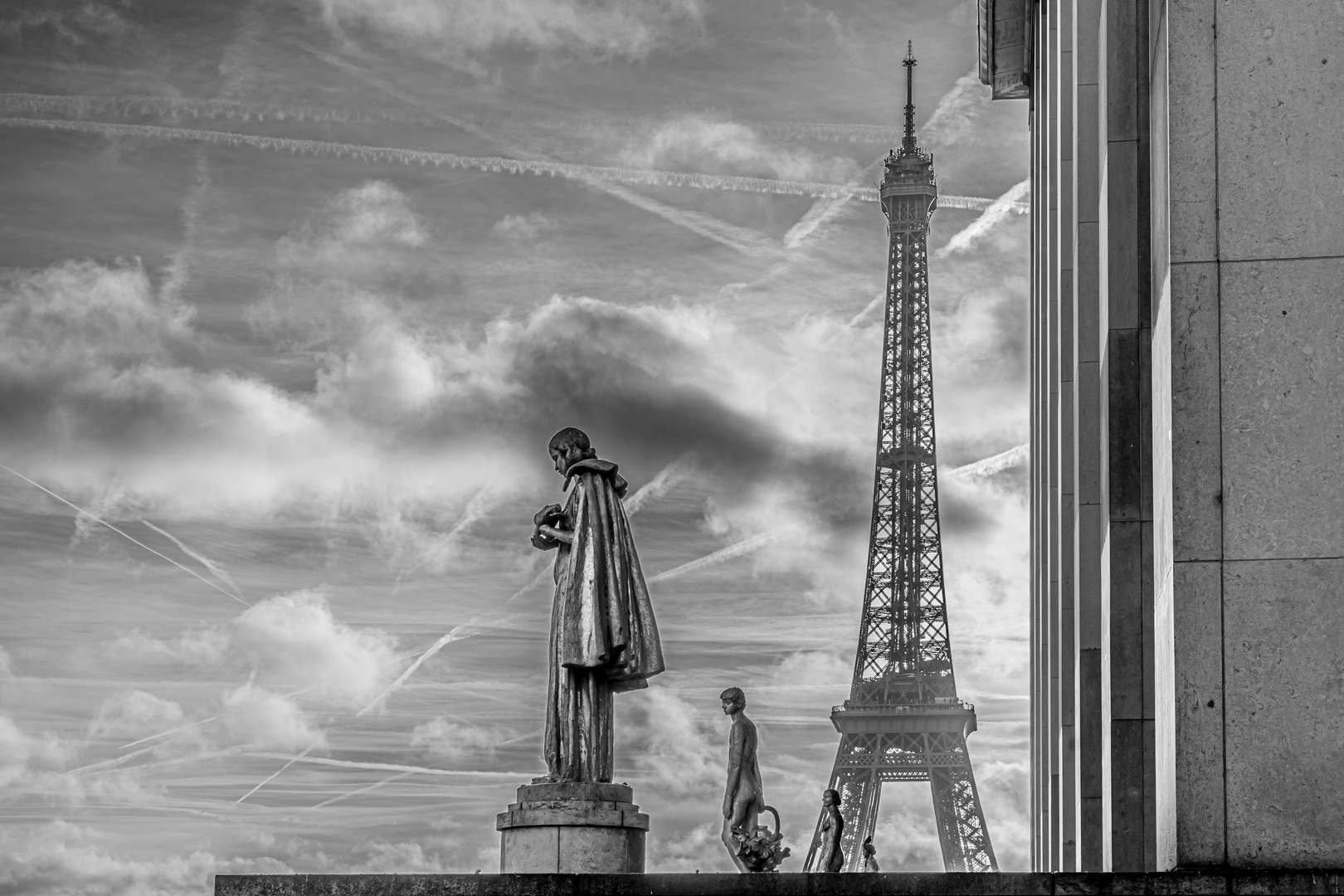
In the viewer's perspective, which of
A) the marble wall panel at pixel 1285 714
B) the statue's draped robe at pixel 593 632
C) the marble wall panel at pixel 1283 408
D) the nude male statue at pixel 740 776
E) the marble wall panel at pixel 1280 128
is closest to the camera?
the marble wall panel at pixel 1285 714

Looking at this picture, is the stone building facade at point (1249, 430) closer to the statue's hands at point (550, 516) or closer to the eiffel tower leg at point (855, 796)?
the statue's hands at point (550, 516)

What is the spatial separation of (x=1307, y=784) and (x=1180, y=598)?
1.18 meters

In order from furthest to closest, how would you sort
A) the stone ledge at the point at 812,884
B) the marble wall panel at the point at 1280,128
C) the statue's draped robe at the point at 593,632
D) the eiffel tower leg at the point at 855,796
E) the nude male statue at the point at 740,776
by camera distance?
the eiffel tower leg at the point at 855,796, the nude male statue at the point at 740,776, the statue's draped robe at the point at 593,632, the marble wall panel at the point at 1280,128, the stone ledge at the point at 812,884

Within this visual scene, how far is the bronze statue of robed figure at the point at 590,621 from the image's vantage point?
15117 mm

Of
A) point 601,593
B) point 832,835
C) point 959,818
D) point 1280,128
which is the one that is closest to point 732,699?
point 601,593

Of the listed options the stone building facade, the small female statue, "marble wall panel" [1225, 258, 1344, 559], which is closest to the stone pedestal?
the stone building facade

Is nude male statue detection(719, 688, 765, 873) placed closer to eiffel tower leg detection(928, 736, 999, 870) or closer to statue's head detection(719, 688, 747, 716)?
statue's head detection(719, 688, 747, 716)

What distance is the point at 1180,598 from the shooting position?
1061 cm

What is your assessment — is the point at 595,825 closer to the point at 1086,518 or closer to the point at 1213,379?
the point at 1213,379

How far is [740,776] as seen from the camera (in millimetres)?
17469

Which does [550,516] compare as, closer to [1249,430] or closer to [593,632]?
[593,632]

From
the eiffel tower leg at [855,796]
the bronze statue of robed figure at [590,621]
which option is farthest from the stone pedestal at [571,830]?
the eiffel tower leg at [855,796]

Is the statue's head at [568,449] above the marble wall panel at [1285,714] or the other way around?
above

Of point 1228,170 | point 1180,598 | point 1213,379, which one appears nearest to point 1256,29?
point 1228,170
